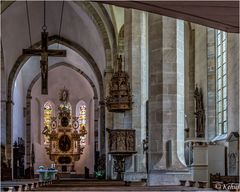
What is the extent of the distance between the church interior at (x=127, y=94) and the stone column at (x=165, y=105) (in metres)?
0.03

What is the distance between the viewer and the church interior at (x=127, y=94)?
14352mm

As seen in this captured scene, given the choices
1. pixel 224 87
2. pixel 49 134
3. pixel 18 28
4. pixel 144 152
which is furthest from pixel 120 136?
pixel 49 134

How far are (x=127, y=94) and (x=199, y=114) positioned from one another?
6.54m

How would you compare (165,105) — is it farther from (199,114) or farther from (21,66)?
(21,66)

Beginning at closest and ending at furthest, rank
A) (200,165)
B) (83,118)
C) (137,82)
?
(200,165), (137,82), (83,118)

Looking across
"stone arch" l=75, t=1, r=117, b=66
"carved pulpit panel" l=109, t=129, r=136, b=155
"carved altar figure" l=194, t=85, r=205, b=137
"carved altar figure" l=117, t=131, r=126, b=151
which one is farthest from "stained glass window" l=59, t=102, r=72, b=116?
"carved altar figure" l=117, t=131, r=126, b=151

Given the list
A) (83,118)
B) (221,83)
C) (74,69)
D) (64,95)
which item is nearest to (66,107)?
(64,95)

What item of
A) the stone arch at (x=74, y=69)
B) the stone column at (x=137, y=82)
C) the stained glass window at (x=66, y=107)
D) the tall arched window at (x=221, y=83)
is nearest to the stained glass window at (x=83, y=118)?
the stained glass window at (x=66, y=107)

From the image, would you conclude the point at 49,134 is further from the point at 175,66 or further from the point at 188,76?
the point at 175,66

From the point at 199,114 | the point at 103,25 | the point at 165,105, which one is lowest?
the point at 165,105

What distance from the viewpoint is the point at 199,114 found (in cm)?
2461

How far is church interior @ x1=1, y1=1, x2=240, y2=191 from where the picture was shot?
14352 millimetres

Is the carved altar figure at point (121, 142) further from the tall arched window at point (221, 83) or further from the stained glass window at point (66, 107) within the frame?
the stained glass window at point (66, 107)

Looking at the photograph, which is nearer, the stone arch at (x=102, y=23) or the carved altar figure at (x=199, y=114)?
the carved altar figure at (x=199, y=114)
